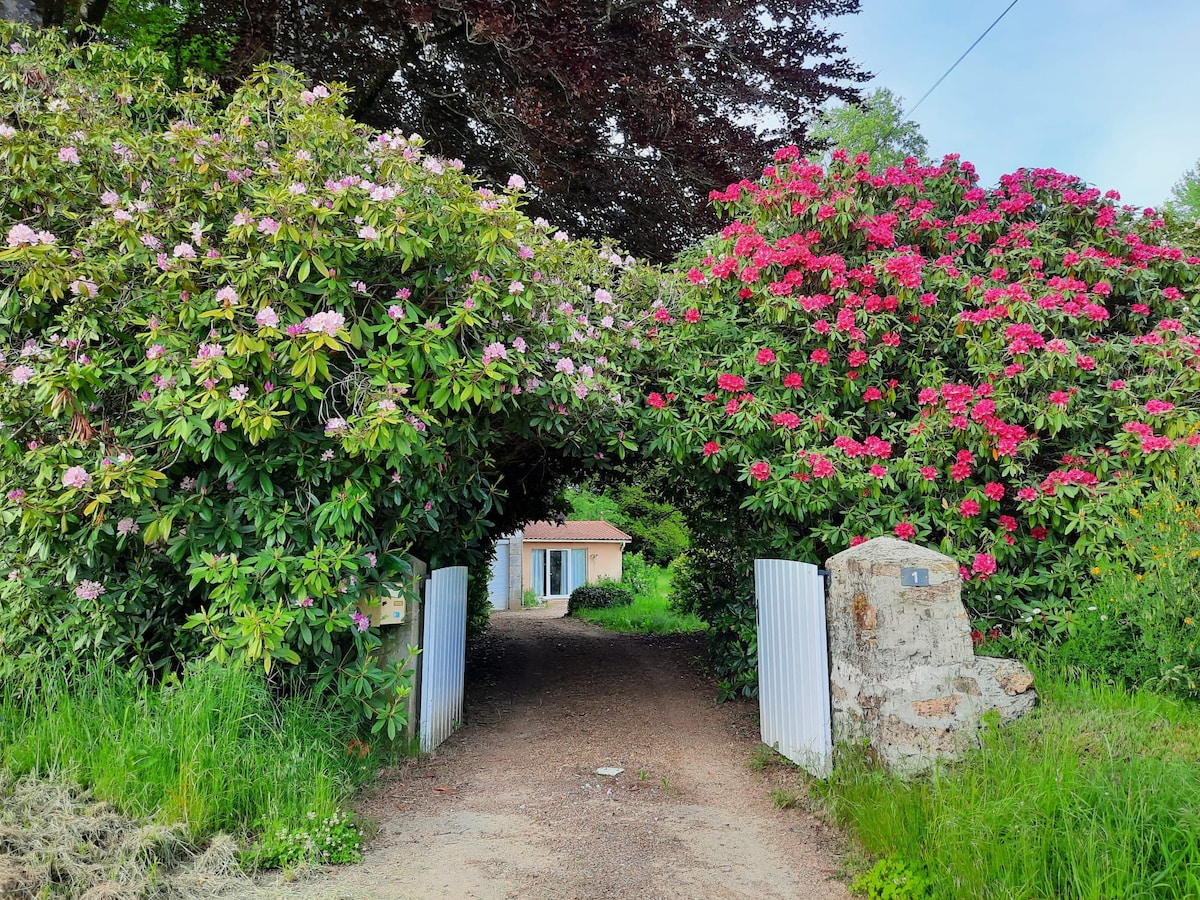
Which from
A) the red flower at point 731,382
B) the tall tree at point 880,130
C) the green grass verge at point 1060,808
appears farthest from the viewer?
the tall tree at point 880,130

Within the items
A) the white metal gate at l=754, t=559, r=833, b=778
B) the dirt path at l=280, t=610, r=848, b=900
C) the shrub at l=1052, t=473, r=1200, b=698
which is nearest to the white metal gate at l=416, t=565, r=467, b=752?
the dirt path at l=280, t=610, r=848, b=900

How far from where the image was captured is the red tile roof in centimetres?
2284

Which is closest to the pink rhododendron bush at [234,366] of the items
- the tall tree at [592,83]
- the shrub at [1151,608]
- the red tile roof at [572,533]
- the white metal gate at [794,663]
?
the white metal gate at [794,663]

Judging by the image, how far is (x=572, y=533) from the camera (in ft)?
76.4

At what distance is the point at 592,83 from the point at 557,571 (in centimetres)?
1825

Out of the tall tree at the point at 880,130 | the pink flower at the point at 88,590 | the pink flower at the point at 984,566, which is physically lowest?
the pink flower at the point at 88,590

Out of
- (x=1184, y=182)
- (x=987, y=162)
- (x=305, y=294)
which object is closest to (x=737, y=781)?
(x=305, y=294)

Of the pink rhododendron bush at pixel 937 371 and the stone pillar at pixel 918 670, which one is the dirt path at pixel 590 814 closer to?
the stone pillar at pixel 918 670

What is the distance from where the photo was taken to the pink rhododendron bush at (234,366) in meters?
3.86

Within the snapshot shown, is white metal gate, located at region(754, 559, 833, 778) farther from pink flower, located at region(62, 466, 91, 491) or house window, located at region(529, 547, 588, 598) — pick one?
house window, located at region(529, 547, 588, 598)

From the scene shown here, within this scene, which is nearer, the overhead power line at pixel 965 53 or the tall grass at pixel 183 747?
the tall grass at pixel 183 747

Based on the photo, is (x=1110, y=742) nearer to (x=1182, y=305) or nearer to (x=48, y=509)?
(x=1182, y=305)

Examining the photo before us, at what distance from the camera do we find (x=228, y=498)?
14.1ft

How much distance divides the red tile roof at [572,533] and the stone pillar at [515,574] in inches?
34.0
